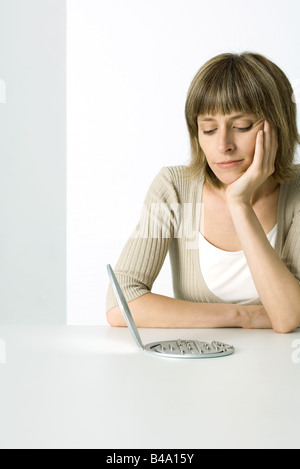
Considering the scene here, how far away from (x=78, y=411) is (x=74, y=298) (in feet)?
7.42

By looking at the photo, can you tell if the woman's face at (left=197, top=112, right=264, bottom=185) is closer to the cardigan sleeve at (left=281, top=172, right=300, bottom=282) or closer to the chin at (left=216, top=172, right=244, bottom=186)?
the chin at (left=216, top=172, right=244, bottom=186)

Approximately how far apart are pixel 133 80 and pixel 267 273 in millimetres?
1675

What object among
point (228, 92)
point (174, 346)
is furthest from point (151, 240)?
point (174, 346)

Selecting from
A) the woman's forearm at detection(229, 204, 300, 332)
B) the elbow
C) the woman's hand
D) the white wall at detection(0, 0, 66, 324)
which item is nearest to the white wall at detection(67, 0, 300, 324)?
the white wall at detection(0, 0, 66, 324)

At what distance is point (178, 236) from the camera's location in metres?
1.62

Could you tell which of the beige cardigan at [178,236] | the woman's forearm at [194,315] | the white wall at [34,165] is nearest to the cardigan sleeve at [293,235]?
the beige cardigan at [178,236]

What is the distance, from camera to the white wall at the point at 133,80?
2.61 m

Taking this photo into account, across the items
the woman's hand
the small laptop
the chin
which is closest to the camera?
the small laptop

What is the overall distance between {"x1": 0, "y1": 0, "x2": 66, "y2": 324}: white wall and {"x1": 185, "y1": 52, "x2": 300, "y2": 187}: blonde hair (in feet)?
4.89

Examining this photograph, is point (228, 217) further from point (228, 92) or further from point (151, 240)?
point (228, 92)

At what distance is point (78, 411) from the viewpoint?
1.92 feet

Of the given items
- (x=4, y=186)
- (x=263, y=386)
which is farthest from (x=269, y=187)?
(x=4, y=186)

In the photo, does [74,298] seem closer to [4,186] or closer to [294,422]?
[4,186]

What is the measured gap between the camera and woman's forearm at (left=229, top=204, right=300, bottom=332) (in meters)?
1.26
